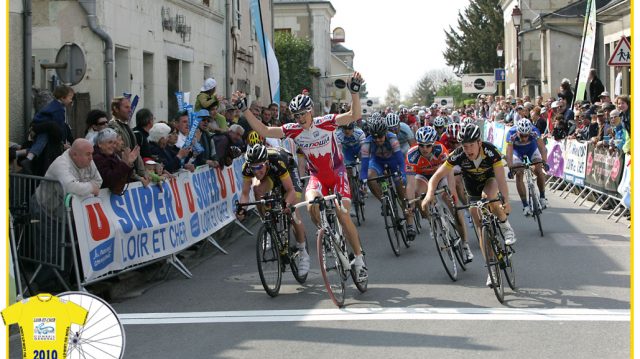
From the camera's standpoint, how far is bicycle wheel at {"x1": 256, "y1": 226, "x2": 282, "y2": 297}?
9414 millimetres

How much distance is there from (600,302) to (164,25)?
14757 millimetres

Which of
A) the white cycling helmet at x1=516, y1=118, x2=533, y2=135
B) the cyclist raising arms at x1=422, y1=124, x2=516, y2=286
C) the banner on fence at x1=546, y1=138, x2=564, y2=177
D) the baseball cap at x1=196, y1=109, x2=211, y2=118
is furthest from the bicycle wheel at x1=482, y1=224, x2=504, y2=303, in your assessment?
the banner on fence at x1=546, y1=138, x2=564, y2=177

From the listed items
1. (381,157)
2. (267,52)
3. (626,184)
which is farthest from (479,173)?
(267,52)

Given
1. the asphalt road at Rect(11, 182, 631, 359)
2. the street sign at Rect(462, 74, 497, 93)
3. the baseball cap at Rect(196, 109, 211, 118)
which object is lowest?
the asphalt road at Rect(11, 182, 631, 359)

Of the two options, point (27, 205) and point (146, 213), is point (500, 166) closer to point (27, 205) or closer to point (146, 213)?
point (146, 213)

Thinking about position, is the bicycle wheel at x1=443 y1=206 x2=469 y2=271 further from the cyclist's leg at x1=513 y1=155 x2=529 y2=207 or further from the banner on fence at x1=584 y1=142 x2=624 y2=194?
the banner on fence at x1=584 y1=142 x2=624 y2=194

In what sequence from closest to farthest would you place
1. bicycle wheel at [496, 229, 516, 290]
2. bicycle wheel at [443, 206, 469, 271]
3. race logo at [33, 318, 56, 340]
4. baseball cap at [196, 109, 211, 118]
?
race logo at [33, 318, 56, 340]
bicycle wheel at [496, 229, 516, 290]
bicycle wheel at [443, 206, 469, 271]
baseball cap at [196, 109, 211, 118]

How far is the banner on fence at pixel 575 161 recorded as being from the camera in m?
19.1

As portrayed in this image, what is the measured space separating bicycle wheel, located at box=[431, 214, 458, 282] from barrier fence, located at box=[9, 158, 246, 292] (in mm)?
2994

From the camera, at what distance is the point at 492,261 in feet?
30.2

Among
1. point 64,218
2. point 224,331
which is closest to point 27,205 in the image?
point 64,218

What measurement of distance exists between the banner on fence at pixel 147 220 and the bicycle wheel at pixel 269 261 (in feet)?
4.95

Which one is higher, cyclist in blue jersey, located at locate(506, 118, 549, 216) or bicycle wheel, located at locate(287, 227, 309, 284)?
cyclist in blue jersey, located at locate(506, 118, 549, 216)

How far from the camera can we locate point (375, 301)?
9.20m
